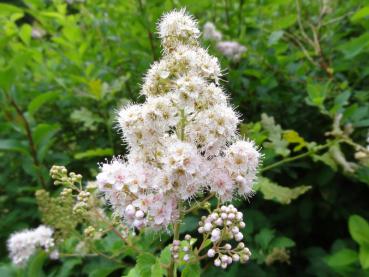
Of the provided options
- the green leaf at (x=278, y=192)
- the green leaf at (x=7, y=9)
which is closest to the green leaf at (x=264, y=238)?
the green leaf at (x=278, y=192)

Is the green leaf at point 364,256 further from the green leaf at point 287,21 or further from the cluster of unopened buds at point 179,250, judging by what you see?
the green leaf at point 287,21

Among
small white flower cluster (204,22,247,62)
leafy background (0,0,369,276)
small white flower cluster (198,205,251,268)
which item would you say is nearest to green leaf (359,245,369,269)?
leafy background (0,0,369,276)

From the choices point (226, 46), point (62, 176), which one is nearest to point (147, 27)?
point (226, 46)

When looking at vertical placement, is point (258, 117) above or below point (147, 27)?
below

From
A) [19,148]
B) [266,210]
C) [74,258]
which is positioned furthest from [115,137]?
[266,210]

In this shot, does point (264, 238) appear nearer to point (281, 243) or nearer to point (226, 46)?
point (281, 243)

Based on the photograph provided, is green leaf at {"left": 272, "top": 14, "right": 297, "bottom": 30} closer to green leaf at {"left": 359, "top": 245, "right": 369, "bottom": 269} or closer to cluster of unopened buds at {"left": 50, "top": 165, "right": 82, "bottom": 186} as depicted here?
green leaf at {"left": 359, "top": 245, "right": 369, "bottom": 269}

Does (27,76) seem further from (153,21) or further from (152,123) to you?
(152,123)
